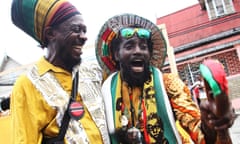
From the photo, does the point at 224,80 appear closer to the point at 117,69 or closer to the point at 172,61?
the point at 117,69

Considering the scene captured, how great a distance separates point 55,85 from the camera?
5.86ft

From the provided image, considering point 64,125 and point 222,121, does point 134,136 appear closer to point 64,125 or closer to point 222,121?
point 64,125

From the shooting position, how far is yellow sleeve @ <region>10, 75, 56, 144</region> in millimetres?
1598

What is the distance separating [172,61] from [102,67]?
2413 mm

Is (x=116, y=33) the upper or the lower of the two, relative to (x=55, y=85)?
upper

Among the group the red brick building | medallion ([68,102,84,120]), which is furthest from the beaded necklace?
the red brick building

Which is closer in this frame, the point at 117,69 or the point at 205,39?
the point at 117,69

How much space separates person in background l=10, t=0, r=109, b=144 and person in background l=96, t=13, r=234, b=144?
0.38 feet

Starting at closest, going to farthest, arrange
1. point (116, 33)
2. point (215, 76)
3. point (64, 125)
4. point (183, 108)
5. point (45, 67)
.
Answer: point (215, 76) → point (64, 125) → point (183, 108) → point (45, 67) → point (116, 33)

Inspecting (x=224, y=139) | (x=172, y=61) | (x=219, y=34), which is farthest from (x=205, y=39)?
(x=224, y=139)

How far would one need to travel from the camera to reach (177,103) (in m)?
1.79

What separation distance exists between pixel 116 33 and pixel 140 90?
49 cm

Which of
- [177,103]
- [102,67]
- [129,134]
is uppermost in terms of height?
[102,67]

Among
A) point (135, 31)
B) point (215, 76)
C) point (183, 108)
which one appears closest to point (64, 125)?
point (183, 108)
